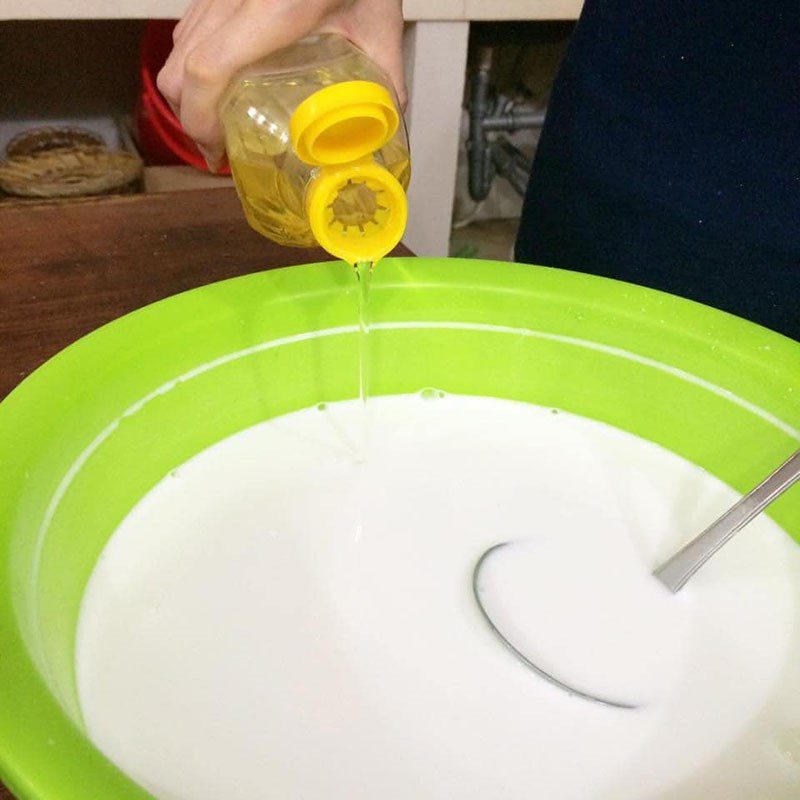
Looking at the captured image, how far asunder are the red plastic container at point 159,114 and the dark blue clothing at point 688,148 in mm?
748

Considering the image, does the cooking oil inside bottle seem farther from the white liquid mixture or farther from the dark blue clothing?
the dark blue clothing

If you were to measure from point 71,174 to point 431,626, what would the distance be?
1.01 m

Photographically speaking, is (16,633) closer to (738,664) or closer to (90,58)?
(738,664)

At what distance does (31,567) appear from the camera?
40 centimetres

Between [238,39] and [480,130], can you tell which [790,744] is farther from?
[480,130]

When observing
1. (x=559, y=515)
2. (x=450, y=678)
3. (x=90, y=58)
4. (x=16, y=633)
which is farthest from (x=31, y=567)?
(x=90, y=58)

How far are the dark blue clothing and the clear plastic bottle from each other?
25cm

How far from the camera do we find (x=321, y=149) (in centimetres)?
41

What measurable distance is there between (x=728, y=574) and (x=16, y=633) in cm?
38

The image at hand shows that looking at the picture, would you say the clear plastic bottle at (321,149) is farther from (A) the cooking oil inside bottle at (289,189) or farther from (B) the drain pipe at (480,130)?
(B) the drain pipe at (480,130)

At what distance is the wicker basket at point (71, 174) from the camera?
1220mm

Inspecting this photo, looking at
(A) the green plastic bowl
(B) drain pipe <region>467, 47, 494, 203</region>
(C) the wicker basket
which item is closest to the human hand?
(A) the green plastic bowl

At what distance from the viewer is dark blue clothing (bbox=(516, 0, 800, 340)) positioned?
0.61 meters

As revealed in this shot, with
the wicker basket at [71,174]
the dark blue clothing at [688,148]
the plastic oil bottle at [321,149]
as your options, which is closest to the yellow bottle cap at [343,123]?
the plastic oil bottle at [321,149]
